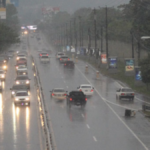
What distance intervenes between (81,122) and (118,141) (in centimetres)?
811

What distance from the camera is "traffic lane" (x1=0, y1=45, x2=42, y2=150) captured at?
2998 cm

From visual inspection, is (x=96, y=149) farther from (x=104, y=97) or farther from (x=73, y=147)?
(x=104, y=97)

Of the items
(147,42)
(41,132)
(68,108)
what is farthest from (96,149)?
(147,42)

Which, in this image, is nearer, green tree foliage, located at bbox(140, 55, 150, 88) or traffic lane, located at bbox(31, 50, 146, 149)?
traffic lane, located at bbox(31, 50, 146, 149)

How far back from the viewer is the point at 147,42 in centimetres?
8512

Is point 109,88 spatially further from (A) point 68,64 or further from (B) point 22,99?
(A) point 68,64

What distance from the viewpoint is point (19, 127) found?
36688 millimetres

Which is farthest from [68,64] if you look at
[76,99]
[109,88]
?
[76,99]

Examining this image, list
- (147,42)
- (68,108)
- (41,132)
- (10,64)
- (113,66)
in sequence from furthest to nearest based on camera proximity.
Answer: (10,64), (147,42), (113,66), (68,108), (41,132)

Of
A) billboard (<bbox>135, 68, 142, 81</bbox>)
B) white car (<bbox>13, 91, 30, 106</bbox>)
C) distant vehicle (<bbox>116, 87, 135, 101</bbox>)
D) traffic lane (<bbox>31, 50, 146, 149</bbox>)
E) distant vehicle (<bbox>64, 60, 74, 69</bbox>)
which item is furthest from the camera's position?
distant vehicle (<bbox>64, 60, 74, 69</bbox>)

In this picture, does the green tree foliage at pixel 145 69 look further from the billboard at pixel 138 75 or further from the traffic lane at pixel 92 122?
the traffic lane at pixel 92 122

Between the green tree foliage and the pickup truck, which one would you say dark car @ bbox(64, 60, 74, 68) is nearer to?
the green tree foliage

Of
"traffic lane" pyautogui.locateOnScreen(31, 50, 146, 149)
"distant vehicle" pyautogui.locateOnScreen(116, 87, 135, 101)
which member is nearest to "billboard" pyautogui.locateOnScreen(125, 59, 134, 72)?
"traffic lane" pyautogui.locateOnScreen(31, 50, 146, 149)

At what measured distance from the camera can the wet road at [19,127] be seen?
2996 centimetres
